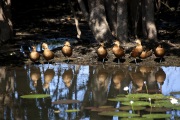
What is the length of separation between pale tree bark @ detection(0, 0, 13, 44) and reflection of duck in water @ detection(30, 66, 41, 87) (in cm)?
437

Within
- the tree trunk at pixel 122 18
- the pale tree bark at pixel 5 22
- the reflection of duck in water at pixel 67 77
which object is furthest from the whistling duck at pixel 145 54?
the pale tree bark at pixel 5 22

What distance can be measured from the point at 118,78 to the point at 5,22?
6.83 m

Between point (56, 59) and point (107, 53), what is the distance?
4.63 ft

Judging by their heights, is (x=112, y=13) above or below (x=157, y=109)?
above

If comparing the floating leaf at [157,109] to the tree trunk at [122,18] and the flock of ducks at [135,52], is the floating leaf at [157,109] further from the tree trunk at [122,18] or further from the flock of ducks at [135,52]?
the tree trunk at [122,18]

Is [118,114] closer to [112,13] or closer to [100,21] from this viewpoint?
[100,21]

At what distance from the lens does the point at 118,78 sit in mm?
12352

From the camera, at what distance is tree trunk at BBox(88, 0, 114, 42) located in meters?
16.4

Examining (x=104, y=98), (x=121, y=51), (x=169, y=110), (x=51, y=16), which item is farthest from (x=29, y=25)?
(x=169, y=110)

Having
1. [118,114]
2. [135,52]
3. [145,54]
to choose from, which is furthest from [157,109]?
[145,54]

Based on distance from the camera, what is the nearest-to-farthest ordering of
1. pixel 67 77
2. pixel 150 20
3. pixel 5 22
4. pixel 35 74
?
pixel 67 77
pixel 35 74
pixel 150 20
pixel 5 22

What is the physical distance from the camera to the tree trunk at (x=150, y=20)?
16.5 meters

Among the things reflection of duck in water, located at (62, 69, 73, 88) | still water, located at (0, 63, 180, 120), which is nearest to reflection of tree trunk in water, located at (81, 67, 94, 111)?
still water, located at (0, 63, 180, 120)

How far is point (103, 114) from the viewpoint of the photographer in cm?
896
